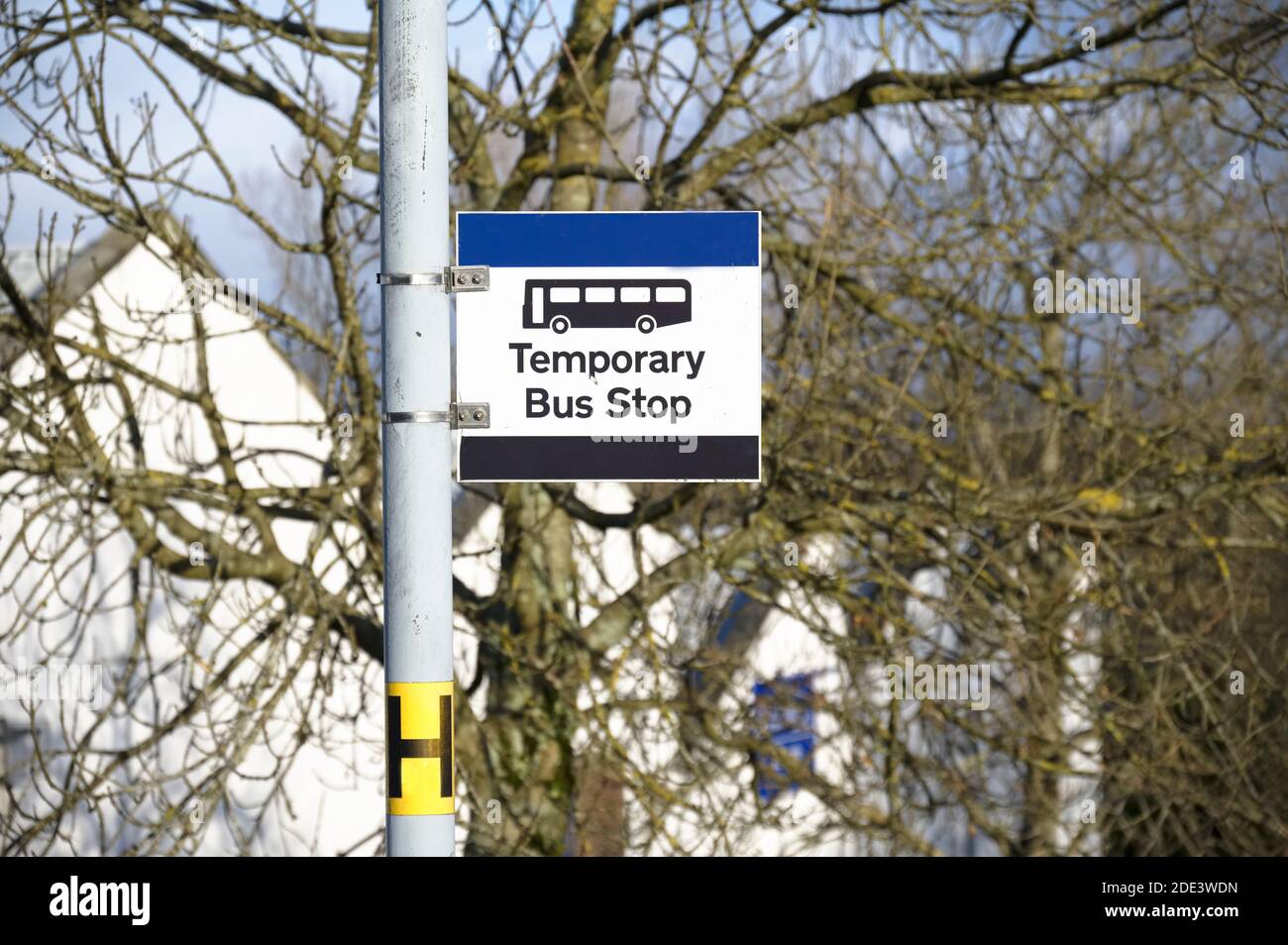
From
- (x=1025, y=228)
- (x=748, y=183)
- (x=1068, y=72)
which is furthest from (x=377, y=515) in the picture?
(x=1068, y=72)

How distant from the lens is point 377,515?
6004 mm

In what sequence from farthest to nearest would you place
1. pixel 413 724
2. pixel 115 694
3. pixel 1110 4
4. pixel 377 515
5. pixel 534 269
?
pixel 1110 4 < pixel 377 515 < pixel 115 694 < pixel 534 269 < pixel 413 724

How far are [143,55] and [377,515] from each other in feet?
6.68

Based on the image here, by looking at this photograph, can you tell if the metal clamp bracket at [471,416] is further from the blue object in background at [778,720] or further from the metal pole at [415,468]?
the blue object in background at [778,720]

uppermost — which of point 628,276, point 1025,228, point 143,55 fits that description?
point 143,55

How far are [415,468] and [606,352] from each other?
47 cm

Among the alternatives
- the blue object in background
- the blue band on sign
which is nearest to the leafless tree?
the blue object in background

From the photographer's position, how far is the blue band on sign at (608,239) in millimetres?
2916

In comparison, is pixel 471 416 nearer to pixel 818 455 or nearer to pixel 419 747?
pixel 419 747

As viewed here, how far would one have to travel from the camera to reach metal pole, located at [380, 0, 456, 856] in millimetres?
2721

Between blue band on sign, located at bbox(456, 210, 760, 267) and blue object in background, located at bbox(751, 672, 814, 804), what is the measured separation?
3931 mm

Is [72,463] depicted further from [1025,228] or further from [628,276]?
[1025,228]

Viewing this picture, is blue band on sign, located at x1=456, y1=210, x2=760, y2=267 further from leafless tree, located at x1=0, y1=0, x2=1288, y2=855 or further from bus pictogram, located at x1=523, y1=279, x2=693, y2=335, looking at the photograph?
leafless tree, located at x1=0, y1=0, x2=1288, y2=855

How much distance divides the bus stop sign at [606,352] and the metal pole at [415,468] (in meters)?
0.15
